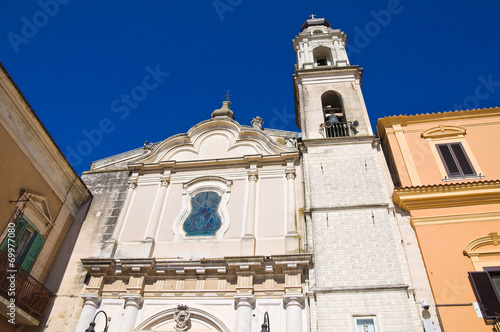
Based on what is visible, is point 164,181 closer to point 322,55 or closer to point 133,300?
point 133,300

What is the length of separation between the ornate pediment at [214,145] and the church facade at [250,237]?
0.13 ft

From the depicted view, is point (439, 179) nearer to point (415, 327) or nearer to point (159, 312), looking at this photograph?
point (415, 327)

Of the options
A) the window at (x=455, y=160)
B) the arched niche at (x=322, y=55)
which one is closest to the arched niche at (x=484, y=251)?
the window at (x=455, y=160)

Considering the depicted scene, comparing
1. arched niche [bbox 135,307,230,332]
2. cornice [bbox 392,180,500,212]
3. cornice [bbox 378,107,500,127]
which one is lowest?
arched niche [bbox 135,307,230,332]

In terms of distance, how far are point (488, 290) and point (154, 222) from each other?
8845 mm

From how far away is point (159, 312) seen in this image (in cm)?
1011

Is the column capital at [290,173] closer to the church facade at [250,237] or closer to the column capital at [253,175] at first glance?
the church facade at [250,237]

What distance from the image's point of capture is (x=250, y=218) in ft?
38.6

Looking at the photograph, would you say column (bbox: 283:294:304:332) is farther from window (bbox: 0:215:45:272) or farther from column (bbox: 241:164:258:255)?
window (bbox: 0:215:45:272)

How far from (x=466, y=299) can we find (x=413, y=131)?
233 inches

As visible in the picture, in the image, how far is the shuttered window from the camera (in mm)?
8617

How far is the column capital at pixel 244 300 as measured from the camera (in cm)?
976

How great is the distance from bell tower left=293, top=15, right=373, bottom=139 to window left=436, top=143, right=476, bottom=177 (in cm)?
237

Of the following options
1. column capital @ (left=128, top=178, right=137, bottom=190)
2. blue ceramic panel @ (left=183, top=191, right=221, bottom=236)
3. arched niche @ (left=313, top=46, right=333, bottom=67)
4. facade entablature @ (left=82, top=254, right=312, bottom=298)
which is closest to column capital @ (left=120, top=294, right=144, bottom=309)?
facade entablature @ (left=82, top=254, right=312, bottom=298)
